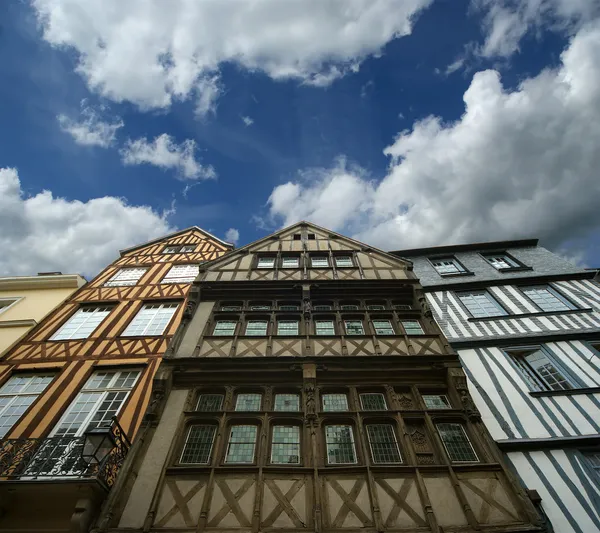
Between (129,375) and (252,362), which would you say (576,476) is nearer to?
(252,362)

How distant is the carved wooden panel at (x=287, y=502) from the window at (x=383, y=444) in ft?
5.23

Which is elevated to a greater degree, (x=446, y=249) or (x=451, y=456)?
(x=446, y=249)

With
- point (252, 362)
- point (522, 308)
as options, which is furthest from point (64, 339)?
point (522, 308)

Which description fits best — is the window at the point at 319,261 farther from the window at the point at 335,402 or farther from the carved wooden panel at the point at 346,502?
the carved wooden panel at the point at 346,502

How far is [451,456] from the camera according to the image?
700 cm

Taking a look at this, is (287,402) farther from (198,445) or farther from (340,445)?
(198,445)

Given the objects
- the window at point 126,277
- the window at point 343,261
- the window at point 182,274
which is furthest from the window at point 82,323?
the window at point 343,261

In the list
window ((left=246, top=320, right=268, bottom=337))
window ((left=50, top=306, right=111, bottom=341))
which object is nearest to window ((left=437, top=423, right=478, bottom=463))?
window ((left=246, top=320, right=268, bottom=337))

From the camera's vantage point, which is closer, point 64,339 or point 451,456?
point 451,456

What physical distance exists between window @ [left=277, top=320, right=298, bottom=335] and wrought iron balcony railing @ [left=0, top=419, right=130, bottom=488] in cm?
483

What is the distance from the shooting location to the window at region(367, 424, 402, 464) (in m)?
7.04

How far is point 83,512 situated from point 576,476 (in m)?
8.94

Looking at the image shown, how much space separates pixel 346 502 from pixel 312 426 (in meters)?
1.63

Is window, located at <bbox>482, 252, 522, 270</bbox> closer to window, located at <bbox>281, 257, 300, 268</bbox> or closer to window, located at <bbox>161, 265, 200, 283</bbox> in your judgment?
window, located at <bbox>281, 257, 300, 268</bbox>
